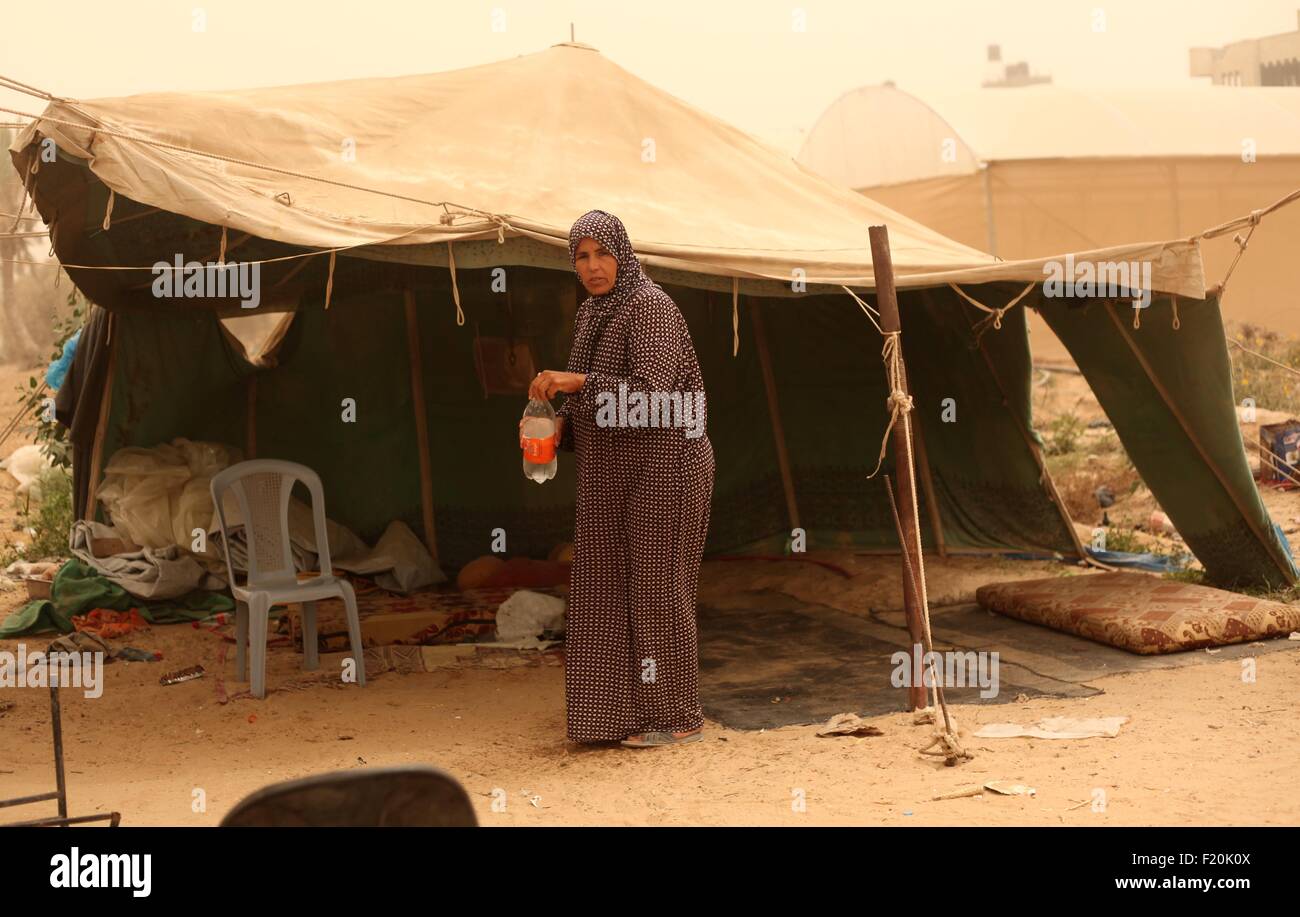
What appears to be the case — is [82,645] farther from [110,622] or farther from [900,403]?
[900,403]

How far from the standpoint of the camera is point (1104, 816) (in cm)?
341

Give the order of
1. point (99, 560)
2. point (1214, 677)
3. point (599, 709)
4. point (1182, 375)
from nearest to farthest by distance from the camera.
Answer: point (599, 709) → point (1214, 677) → point (1182, 375) → point (99, 560)

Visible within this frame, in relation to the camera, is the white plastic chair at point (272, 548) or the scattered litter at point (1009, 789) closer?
the scattered litter at point (1009, 789)

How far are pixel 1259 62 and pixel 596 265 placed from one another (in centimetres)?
2134

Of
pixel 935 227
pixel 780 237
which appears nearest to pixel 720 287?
pixel 780 237

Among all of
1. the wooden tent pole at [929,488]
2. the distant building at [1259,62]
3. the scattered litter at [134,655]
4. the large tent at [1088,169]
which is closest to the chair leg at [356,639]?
the scattered litter at [134,655]

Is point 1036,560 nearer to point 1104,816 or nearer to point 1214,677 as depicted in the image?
point 1214,677

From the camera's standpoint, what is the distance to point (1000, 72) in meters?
30.2

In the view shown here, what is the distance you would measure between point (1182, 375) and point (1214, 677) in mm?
1760

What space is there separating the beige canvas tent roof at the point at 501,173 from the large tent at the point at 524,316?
0.02m

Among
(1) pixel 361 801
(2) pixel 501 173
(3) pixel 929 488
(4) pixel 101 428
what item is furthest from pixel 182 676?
(1) pixel 361 801

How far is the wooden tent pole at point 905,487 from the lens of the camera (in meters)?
4.50

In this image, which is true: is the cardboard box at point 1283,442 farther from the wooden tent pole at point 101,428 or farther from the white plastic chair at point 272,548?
the wooden tent pole at point 101,428

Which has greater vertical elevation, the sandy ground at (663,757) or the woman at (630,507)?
the woman at (630,507)
